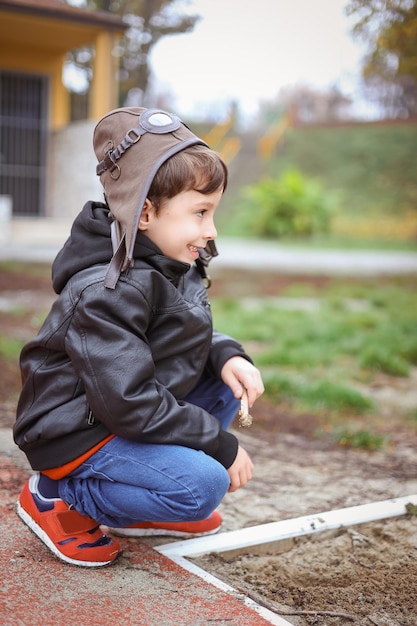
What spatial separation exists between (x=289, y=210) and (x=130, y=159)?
1792 cm

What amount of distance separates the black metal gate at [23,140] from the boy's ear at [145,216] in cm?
1037

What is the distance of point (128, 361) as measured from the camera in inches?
73.2

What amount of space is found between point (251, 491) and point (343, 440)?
2.87 feet

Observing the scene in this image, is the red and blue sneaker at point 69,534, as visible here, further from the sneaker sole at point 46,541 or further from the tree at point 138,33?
the tree at point 138,33

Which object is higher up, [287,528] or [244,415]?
[244,415]

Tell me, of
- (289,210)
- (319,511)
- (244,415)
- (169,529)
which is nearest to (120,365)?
(244,415)

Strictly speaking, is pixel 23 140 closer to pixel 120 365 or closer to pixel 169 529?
pixel 169 529

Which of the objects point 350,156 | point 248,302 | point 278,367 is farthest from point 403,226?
point 278,367

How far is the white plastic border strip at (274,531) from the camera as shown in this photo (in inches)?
87.0

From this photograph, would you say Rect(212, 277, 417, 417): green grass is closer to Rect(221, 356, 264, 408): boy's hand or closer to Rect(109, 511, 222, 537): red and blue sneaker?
Rect(109, 511, 222, 537): red and blue sneaker

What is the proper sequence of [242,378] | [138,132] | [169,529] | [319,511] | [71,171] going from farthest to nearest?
[71,171]
[319,511]
[169,529]
[242,378]
[138,132]

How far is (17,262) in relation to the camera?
→ 10.8 meters

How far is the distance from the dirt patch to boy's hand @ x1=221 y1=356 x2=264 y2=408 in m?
0.53

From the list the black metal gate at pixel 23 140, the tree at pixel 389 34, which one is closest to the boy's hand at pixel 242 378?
the tree at pixel 389 34
